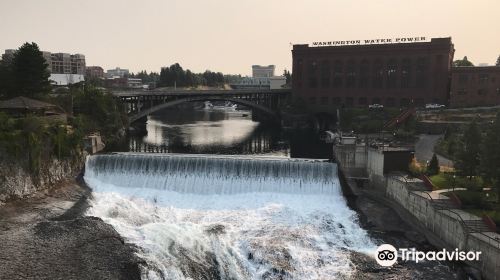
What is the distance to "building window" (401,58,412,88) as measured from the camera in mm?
89100

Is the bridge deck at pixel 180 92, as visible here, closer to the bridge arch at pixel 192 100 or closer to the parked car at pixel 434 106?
the bridge arch at pixel 192 100

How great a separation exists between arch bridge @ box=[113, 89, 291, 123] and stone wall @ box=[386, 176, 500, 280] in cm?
5470

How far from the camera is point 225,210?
36.2m

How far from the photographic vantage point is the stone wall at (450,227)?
A: 916 inches

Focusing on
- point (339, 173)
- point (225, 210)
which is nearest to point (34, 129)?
point (225, 210)

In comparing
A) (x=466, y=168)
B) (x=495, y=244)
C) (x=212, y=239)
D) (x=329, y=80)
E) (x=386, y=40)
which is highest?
(x=386, y=40)

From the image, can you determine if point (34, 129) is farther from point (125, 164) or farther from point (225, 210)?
point (225, 210)

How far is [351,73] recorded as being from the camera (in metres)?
95.8

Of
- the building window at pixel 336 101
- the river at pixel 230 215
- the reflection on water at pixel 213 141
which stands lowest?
the river at pixel 230 215

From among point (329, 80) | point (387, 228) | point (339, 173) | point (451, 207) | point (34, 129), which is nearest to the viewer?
point (451, 207)

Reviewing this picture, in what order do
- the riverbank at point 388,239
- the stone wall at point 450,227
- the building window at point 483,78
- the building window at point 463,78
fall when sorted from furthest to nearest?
the building window at point 463,78 → the building window at point 483,78 → the riverbank at point 388,239 → the stone wall at point 450,227

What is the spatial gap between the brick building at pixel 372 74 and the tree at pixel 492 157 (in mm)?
60907

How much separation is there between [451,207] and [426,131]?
3611cm

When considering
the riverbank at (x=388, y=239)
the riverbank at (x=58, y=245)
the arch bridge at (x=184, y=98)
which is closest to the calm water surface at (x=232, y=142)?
the arch bridge at (x=184, y=98)
